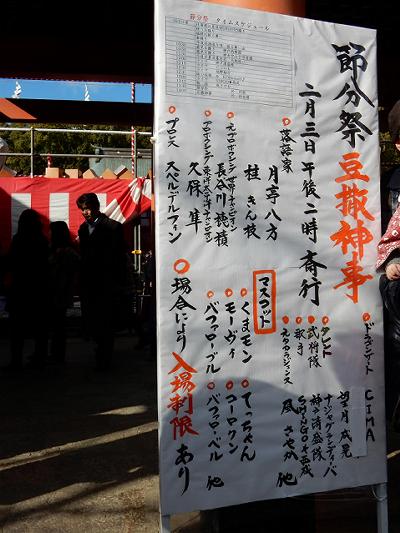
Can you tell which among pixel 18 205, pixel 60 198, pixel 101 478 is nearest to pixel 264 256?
pixel 101 478

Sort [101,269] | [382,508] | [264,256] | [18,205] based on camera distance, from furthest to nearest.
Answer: [18,205], [101,269], [382,508], [264,256]

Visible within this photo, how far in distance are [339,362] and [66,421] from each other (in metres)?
2.81

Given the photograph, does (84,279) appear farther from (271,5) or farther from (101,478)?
(271,5)

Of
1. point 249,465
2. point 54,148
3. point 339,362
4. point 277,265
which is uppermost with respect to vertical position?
point 54,148

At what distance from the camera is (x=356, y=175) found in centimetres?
248

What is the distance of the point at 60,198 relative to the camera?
9242mm

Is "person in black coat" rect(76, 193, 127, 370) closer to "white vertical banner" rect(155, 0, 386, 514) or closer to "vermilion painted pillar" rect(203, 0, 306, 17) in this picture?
"vermilion painted pillar" rect(203, 0, 306, 17)

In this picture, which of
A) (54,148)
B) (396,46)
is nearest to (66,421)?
(396,46)

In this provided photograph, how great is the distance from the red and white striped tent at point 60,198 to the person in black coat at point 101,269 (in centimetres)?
301

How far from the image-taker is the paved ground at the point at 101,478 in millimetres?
2855

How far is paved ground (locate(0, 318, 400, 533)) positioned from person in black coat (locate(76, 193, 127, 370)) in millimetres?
804

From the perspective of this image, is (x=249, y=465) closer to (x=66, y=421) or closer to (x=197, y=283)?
(x=197, y=283)

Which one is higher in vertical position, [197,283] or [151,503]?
[197,283]

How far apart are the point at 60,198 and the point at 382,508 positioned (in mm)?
7698
